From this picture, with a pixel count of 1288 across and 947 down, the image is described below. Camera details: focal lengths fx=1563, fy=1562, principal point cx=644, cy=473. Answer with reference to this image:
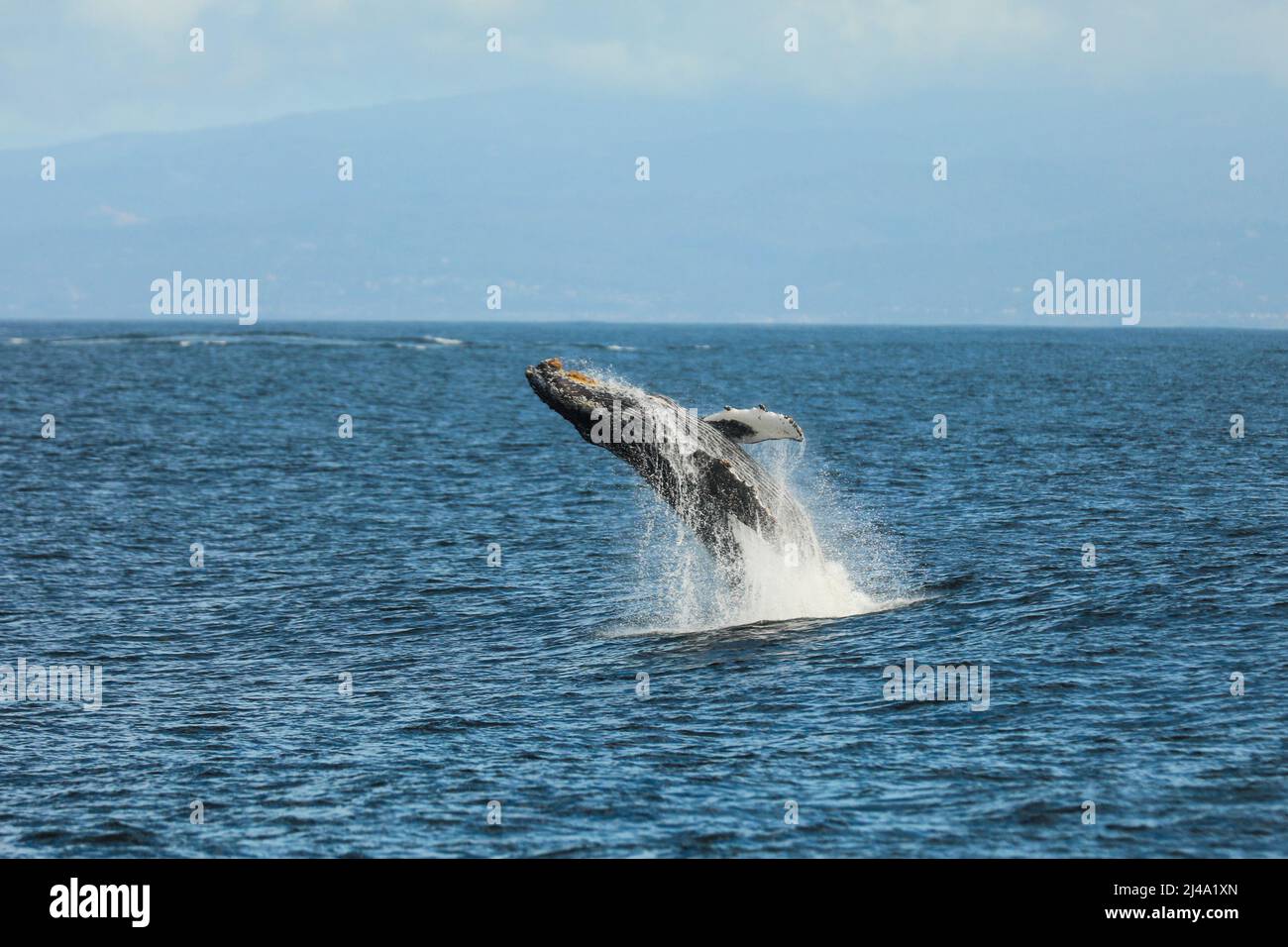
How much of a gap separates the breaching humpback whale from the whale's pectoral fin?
18 mm

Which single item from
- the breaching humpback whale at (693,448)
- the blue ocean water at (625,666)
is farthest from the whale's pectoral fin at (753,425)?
the blue ocean water at (625,666)

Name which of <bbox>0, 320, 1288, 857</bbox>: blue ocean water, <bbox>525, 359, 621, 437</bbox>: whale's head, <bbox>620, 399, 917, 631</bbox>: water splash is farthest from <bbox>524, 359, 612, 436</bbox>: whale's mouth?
<bbox>0, 320, 1288, 857</bbox>: blue ocean water

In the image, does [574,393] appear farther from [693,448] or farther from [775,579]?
[775,579]

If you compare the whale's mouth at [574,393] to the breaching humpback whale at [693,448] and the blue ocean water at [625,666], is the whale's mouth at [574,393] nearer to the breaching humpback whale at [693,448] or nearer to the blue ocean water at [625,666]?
the breaching humpback whale at [693,448]

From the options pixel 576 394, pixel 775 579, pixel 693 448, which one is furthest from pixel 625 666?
pixel 576 394

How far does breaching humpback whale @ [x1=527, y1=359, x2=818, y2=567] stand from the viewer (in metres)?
27.2

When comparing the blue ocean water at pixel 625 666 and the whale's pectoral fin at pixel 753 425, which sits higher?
the whale's pectoral fin at pixel 753 425

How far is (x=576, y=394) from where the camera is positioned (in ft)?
88.9

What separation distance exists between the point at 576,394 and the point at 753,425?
10.5 ft

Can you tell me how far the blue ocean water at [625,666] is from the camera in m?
20.9

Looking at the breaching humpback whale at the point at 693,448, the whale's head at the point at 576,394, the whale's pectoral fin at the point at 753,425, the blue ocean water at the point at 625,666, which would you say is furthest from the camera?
the whale's pectoral fin at the point at 753,425

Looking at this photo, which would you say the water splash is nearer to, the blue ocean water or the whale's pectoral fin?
the blue ocean water

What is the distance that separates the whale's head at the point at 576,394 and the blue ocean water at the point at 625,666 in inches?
188

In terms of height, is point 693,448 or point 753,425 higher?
point 753,425
